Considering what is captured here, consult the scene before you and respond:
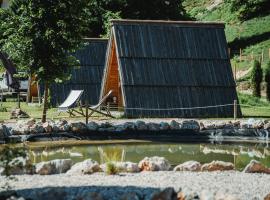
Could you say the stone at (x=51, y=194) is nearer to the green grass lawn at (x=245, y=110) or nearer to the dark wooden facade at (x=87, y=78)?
the green grass lawn at (x=245, y=110)

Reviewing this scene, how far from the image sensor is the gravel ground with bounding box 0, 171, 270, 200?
29.4 feet

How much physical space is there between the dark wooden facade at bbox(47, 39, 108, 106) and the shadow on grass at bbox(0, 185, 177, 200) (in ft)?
71.4

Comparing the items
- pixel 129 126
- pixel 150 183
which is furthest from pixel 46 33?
pixel 150 183

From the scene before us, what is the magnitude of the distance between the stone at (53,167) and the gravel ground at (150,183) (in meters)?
0.27

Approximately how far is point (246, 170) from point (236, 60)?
3288 cm

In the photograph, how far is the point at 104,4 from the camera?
41.8 metres

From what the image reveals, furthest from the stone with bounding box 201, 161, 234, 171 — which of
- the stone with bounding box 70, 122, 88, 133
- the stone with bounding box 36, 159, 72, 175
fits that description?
the stone with bounding box 70, 122, 88, 133

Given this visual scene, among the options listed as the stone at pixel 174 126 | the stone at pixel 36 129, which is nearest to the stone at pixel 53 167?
the stone at pixel 36 129

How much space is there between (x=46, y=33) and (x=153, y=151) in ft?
18.3

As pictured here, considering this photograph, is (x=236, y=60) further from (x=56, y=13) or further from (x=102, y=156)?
(x=102, y=156)

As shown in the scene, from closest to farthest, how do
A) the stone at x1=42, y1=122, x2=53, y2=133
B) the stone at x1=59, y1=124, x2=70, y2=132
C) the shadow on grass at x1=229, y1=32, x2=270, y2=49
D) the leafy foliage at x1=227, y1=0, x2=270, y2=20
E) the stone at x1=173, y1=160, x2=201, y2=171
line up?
the stone at x1=173, y1=160, x2=201, y2=171 < the stone at x1=42, y1=122, x2=53, y2=133 < the stone at x1=59, y1=124, x2=70, y2=132 < the shadow on grass at x1=229, y1=32, x2=270, y2=49 < the leafy foliage at x1=227, y1=0, x2=270, y2=20

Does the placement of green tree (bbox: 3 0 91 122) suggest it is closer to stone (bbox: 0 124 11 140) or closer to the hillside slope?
stone (bbox: 0 124 11 140)

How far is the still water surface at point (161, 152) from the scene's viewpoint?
579 inches

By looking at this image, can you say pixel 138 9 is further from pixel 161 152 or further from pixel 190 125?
pixel 161 152
